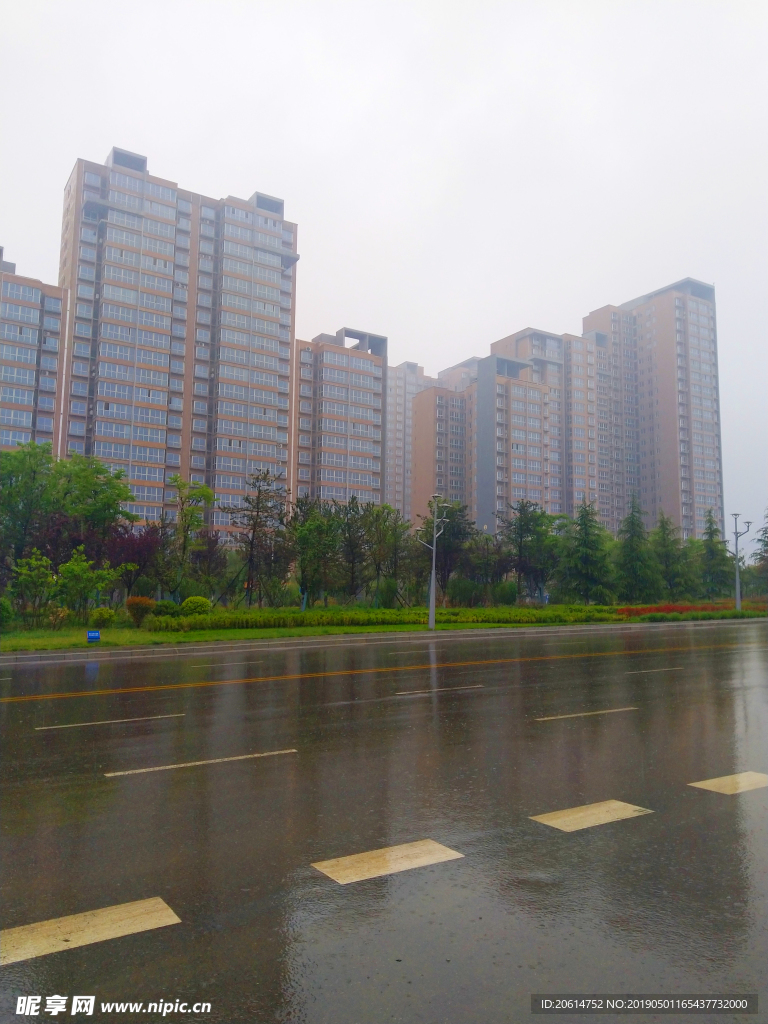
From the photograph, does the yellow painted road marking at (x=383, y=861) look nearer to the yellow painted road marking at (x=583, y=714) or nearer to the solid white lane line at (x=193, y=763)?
the solid white lane line at (x=193, y=763)

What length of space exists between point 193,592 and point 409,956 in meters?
35.8

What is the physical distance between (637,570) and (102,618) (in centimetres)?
4086

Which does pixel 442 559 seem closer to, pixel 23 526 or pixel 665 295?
pixel 23 526

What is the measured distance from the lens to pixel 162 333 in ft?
301

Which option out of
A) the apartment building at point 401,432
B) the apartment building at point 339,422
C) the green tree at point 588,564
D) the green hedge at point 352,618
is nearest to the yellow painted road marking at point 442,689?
the green hedge at point 352,618

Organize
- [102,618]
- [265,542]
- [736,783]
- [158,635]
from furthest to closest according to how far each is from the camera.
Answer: [265,542] < [102,618] < [158,635] < [736,783]

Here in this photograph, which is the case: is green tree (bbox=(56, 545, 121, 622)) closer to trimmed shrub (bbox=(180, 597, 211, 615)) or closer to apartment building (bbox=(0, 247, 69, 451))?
trimmed shrub (bbox=(180, 597, 211, 615))

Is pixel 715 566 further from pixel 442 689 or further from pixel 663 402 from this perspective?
pixel 663 402

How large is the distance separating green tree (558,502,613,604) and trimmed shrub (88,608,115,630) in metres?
34.7

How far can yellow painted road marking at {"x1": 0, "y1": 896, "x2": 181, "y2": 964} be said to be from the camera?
3.83 meters

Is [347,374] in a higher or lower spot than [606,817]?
higher

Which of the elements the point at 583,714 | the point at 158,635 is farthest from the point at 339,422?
the point at 583,714

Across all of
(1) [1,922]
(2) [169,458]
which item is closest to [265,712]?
(1) [1,922]

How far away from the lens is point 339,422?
10981 centimetres
